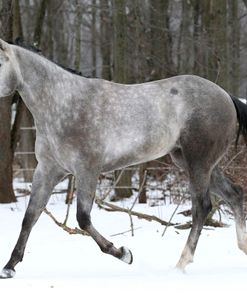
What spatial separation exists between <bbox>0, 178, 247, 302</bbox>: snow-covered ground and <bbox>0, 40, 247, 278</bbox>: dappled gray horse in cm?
33

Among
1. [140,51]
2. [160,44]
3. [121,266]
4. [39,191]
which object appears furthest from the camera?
[160,44]

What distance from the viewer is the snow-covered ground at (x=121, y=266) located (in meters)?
4.34

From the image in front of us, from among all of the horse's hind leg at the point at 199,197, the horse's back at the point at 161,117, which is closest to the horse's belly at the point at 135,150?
the horse's back at the point at 161,117

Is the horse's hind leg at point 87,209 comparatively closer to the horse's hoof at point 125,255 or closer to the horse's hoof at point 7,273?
the horse's hoof at point 125,255

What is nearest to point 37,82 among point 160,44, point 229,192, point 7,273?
point 7,273

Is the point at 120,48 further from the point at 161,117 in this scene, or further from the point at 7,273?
the point at 7,273

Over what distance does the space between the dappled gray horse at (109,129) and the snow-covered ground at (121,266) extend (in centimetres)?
33

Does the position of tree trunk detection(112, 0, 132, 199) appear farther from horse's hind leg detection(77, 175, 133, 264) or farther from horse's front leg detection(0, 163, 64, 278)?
horse's hind leg detection(77, 175, 133, 264)

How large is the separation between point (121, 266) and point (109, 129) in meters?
1.26

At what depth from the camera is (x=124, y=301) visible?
4.13 metres

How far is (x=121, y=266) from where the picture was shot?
5.93 m

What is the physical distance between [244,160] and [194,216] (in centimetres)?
399

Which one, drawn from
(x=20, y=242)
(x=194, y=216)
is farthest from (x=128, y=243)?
(x=20, y=242)

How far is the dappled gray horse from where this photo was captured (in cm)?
538
